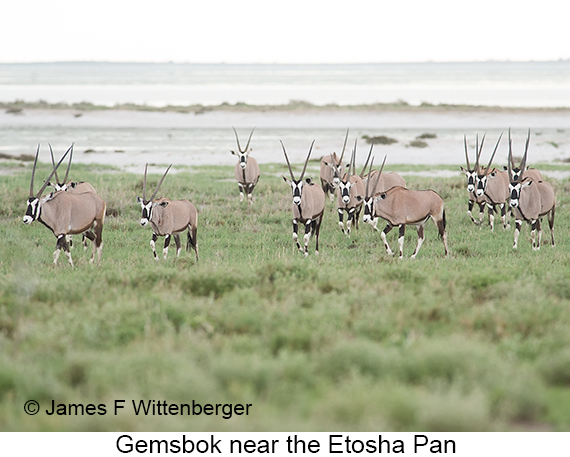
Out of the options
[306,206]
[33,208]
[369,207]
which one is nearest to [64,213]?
[33,208]

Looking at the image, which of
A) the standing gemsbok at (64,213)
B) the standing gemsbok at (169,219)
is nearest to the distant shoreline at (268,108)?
the standing gemsbok at (169,219)

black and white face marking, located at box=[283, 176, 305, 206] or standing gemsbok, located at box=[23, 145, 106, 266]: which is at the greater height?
black and white face marking, located at box=[283, 176, 305, 206]

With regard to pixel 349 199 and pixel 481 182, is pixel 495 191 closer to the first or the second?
pixel 481 182

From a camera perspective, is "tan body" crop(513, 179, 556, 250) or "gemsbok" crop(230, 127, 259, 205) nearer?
"tan body" crop(513, 179, 556, 250)

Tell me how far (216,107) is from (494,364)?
221ft

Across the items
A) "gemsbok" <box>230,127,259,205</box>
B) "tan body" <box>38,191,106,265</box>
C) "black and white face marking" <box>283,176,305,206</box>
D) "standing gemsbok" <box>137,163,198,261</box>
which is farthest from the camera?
"gemsbok" <box>230,127,259,205</box>

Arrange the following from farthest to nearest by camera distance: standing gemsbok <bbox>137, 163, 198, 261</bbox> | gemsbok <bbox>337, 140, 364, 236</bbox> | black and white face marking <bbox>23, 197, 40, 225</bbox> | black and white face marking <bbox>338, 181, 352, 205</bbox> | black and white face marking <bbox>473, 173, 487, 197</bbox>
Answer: black and white face marking <bbox>473, 173, 487, 197</bbox> < gemsbok <bbox>337, 140, 364, 236</bbox> < black and white face marking <bbox>338, 181, 352, 205</bbox> < standing gemsbok <bbox>137, 163, 198, 261</bbox> < black and white face marking <bbox>23, 197, 40, 225</bbox>

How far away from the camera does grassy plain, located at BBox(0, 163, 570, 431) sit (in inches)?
209

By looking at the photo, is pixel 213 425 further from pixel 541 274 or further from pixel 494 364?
pixel 541 274

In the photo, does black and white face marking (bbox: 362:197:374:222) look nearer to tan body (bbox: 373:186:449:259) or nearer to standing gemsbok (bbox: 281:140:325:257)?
tan body (bbox: 373:186:449:259)

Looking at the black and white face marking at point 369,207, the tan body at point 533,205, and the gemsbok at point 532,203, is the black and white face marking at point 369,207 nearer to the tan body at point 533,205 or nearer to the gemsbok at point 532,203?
the gemsbok at point 532,203

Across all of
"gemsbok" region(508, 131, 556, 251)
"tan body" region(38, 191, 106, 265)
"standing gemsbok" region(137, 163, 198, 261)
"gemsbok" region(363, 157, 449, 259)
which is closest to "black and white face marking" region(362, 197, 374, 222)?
"gemsbok" region(363, 157, 449, 259)

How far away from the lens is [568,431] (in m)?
5.16

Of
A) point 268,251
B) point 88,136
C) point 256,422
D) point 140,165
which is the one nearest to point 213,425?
point 256,422
